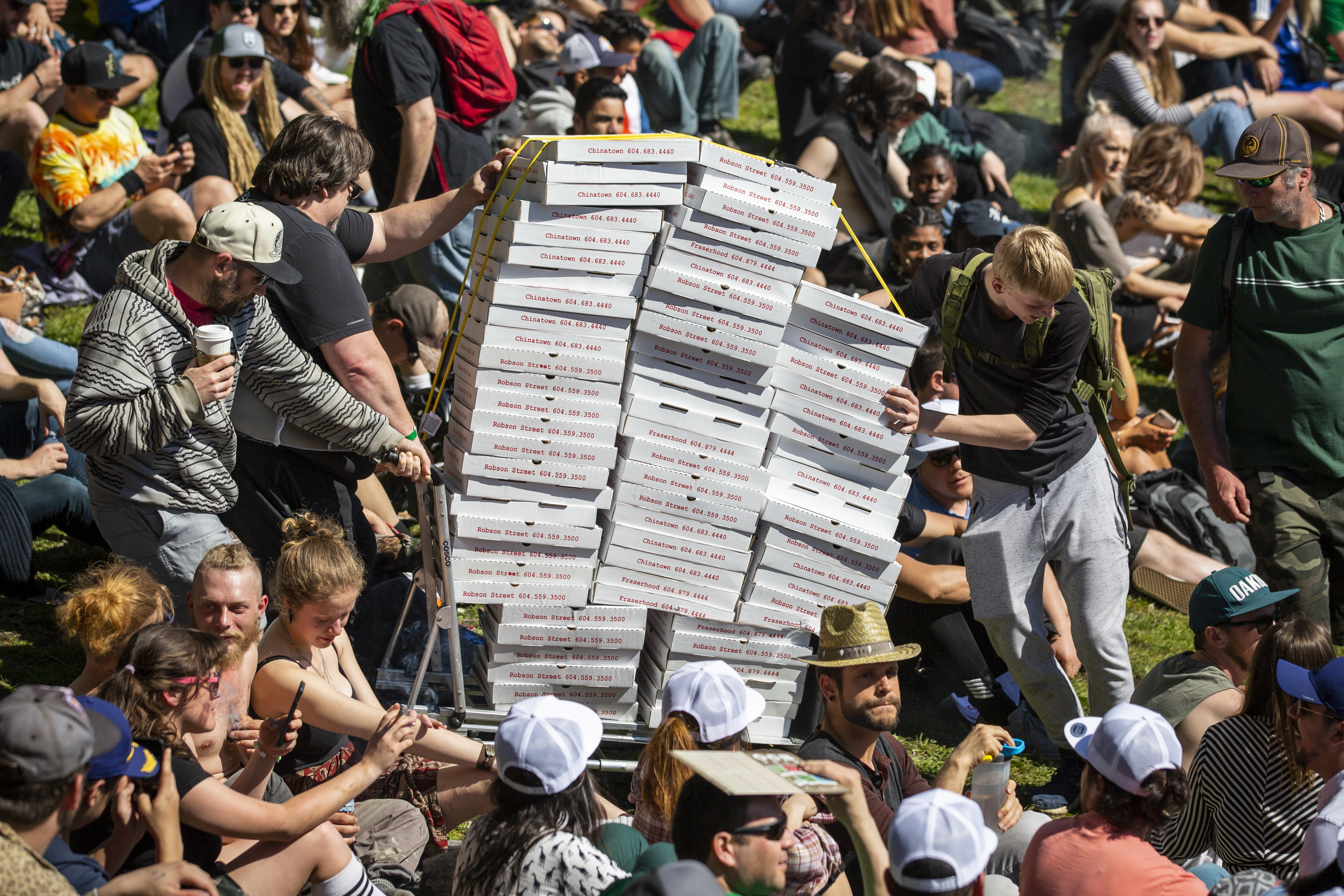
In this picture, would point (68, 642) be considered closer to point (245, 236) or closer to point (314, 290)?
point (314, 290)

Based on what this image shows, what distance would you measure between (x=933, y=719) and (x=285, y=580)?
2.99 metres

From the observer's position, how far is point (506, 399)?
4.62m

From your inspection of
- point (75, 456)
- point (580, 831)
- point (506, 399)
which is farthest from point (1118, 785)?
point (75, 456)

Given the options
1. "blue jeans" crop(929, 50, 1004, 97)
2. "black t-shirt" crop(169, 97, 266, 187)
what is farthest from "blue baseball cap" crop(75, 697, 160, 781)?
"blue jeans" crop(929, 50, 1004, 97)

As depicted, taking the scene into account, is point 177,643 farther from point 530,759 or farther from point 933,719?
point 933,719

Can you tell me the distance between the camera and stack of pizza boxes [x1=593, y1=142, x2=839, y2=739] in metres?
4.68

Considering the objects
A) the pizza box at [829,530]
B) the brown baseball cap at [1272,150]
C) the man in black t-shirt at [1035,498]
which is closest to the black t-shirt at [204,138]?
the pizza box at [829,530]

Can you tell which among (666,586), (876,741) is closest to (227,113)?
(666,586)

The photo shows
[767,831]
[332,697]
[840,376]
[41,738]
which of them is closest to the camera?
[41,738]

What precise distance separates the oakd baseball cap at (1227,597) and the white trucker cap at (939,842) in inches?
79.6

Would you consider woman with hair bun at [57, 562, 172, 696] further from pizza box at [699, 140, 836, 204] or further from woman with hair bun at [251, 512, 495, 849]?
pizza box at [699, 140, 836, 204]

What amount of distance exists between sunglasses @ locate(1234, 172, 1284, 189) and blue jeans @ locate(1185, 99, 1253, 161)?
6868 millimetres

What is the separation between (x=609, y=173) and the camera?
4578 mm

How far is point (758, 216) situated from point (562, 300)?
78 centimetres
